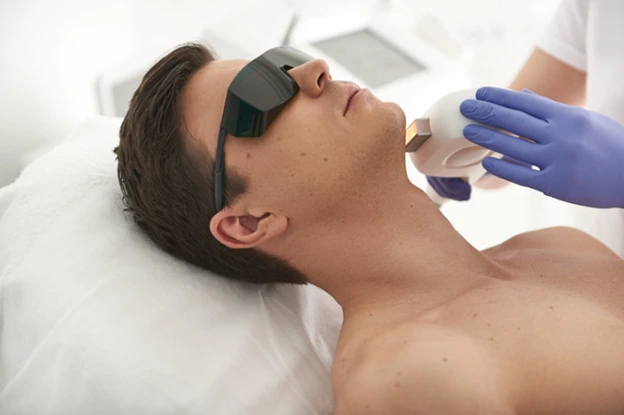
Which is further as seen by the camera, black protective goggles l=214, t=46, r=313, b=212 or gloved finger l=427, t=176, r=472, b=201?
gloved finger l=427, t=176, r=472, b=201

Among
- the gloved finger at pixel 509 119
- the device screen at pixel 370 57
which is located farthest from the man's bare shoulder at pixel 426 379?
the device screen at pixel 370 57

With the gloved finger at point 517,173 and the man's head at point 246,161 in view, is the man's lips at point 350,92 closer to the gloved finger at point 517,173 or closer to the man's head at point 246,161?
the man's head at point 246,161

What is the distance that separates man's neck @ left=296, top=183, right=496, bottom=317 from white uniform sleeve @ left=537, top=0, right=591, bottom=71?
0.62m

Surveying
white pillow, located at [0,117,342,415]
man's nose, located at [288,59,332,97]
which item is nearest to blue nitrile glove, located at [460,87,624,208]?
man's nose, located at [288,59,332,97]

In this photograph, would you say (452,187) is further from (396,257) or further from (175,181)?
(175,181)

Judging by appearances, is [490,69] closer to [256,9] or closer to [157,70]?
[256,9]

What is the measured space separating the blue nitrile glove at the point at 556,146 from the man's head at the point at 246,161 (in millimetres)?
161

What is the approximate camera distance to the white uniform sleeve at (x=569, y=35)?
1.37 metres

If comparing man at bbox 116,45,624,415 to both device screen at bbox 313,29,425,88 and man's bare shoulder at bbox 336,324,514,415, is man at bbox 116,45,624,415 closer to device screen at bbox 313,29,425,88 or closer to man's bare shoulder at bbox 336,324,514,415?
man's bare shoulder at bbox 336,324,514,415

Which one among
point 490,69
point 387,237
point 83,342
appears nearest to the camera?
point 83,342

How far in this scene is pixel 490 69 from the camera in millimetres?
→ 2648

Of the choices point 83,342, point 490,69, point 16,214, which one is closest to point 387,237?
point 83,342

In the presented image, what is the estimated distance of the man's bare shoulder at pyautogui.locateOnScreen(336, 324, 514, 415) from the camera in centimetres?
82

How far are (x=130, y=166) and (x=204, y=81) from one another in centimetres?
20
